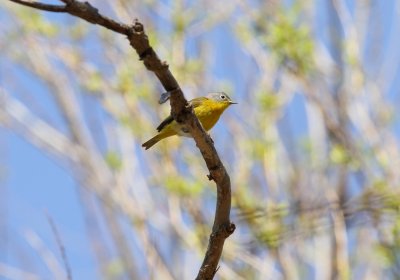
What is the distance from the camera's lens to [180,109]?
2109 millimetres

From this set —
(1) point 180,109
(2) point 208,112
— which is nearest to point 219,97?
(2) point 208,112

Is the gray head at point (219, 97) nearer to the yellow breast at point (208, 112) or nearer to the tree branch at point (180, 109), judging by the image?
the yellow breast at point (208, 112)

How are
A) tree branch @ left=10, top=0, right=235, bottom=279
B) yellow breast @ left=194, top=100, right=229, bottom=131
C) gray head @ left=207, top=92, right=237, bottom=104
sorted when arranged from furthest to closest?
gray head @ left=207, top=92, right=237, bottom=104 < yellow breast @ left=194, top=100, right=229, bottom=131 < tree branch @ left=10, top=0, right=235, bottom=279

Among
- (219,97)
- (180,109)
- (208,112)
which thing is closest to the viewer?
(180,109)

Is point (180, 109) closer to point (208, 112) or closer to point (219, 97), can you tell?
point (208, 112)

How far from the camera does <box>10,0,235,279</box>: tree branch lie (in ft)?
5.94

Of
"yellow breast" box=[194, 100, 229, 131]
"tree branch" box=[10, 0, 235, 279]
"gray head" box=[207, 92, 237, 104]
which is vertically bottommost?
"tree branch" box=[10, 0, 235, 279]

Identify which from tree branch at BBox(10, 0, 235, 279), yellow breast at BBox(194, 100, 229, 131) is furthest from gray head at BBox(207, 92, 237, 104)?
tree branch at BBox(10, 0, 235, 279)

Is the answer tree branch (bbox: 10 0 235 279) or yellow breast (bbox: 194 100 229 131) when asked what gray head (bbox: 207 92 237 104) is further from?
tree branch (bbox: 10 0 235 279)

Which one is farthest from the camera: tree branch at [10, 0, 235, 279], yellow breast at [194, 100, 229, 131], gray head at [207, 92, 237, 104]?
gray head at [207, 92, 237, 104]

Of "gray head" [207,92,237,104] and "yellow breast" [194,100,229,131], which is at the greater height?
"gray head" [207,92,237,104]

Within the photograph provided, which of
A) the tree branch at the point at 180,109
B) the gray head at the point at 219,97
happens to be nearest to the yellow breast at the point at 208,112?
the gray head at the point at 219,97

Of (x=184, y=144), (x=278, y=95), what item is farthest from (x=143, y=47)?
(x=278, y=95)

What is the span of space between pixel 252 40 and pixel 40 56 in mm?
1683
